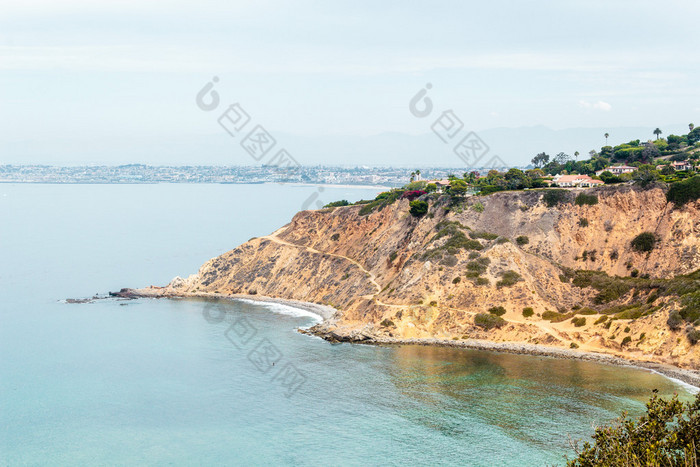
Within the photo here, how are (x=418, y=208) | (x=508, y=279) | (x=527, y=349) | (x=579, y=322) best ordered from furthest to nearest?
(x=418, y=208) → (x=508, y=279) → (x=579, y=322) → (x=527, y=349)

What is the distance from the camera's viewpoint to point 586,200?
106875mm

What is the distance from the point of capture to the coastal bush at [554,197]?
357ft

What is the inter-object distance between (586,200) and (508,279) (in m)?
20.8

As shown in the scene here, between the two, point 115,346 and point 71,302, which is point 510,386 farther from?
point 71,302

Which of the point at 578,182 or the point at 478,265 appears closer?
the point at 478,265

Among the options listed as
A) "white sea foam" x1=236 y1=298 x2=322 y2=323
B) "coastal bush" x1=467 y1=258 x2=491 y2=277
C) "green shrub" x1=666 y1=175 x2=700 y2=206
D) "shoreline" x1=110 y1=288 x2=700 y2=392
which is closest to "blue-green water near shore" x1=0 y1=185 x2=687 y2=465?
"shoreline" x1=110 y1=288 x2=700 y2=392

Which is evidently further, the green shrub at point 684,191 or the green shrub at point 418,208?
the green shrub at point 418,208

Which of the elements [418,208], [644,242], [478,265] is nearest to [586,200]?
[644,242]

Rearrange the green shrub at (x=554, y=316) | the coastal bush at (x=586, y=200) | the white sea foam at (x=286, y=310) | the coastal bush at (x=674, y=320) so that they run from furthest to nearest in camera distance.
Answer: the white sea foam at (x=286, y=310), the coastal bush at (x=586, y=200), the green shrub at (x=554, y=316), the coastal bush at (x=674, y=320)

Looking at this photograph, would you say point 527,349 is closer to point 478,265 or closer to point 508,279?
point 508,279

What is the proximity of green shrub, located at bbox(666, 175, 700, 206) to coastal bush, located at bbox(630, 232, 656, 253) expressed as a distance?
228 inches

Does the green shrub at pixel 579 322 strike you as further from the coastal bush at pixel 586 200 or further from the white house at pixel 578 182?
the white house at pixel 578 182

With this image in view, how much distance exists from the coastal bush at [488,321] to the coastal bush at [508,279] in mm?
5216

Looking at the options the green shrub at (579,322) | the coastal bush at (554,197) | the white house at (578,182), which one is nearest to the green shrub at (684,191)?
the coastal bush at (554,197)
